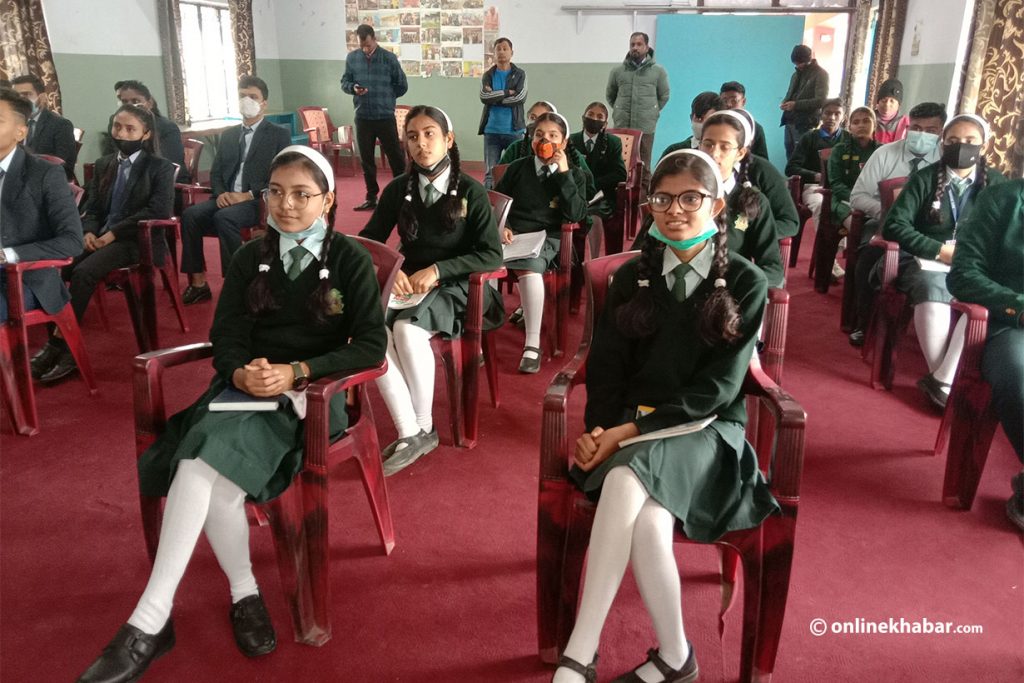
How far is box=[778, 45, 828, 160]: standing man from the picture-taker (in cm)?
657

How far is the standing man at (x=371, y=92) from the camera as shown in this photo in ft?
22.9

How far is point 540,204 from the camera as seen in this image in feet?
12.1

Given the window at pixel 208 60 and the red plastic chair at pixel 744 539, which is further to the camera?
the window at pixel 208 60

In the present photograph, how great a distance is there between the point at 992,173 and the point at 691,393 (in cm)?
234

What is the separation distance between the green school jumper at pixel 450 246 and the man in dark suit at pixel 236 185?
1694mm

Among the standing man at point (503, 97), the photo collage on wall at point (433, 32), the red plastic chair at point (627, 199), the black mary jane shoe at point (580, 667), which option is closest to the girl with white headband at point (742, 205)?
the black mary jane shoe at point (580, 667)

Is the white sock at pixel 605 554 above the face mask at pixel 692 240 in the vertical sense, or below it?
below

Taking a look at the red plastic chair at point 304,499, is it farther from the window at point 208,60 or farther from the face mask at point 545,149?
the window at point 208,60

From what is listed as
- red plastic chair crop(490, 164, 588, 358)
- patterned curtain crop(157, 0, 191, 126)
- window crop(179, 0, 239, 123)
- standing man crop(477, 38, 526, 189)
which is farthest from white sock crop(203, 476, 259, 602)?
window crop(179, 0, 239, 123)

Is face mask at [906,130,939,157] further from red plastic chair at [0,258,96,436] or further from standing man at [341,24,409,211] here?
standing man at [341,24,409,211]

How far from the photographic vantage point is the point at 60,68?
6188mm

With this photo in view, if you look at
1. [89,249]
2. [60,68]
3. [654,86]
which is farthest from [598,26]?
[89,249]

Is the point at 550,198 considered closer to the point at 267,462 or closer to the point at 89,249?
the point at 89,249

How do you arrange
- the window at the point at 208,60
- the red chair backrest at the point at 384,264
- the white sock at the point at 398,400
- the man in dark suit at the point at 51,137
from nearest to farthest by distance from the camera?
the red chair backrest at the point at 384,264, the white sock at the point at 398,400, the man in dark suit at the point at 51,137, the window at the point at 208,60
